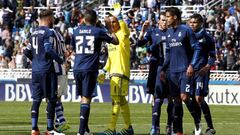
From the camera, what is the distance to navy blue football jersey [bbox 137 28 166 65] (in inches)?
808

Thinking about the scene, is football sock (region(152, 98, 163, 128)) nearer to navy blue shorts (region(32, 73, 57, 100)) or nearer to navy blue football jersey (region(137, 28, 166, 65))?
navy blue football jersey (region(137, 28, 166, 65))

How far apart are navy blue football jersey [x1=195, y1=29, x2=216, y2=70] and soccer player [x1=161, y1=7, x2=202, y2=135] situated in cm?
123

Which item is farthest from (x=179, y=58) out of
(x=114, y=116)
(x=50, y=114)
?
(x=50, y=114)

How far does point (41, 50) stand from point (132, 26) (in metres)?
24.4

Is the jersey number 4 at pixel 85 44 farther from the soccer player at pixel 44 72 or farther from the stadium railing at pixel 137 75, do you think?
the stadium railing at pixel 137 75

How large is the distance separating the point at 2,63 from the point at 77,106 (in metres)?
10.9

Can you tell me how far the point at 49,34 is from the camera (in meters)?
19.7

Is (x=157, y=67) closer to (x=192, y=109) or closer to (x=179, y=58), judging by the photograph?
(x=179, y=58)

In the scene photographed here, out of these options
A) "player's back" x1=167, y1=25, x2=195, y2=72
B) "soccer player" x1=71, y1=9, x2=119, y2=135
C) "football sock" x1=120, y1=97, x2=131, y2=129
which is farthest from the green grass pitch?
"player's back" x1=167, y1=25, x2=195, y2=72

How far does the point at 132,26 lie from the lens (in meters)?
44.0

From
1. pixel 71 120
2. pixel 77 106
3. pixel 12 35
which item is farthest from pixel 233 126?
pixel 12 35

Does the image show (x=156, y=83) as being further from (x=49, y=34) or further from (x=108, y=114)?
(x=108, y=114)

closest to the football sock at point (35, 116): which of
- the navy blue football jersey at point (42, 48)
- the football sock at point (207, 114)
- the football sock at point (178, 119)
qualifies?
the navy blue football jersey at point (42, 48)

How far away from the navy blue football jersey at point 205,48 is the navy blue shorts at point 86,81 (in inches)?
108
